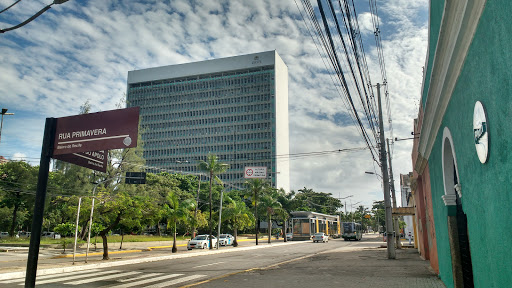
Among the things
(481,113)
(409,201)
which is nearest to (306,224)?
(409,201)

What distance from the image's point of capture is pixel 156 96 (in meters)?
131

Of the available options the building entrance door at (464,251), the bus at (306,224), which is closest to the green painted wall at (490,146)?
the building entrance door at (464,251)

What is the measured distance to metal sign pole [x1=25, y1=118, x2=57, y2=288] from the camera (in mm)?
8023

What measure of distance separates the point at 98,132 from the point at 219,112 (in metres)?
116

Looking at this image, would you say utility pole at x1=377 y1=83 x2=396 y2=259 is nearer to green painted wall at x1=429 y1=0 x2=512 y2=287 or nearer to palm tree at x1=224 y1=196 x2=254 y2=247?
green painted wall at x1=429 y1=0 x2=512 y2=287

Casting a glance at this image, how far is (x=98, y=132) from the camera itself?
28.1ft

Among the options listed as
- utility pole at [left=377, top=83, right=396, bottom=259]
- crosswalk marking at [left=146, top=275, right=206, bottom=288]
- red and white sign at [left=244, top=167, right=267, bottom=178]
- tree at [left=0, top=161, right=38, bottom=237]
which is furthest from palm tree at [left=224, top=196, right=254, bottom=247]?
crosswalk marking at [left=146, top=275, right=206, bottom=288]

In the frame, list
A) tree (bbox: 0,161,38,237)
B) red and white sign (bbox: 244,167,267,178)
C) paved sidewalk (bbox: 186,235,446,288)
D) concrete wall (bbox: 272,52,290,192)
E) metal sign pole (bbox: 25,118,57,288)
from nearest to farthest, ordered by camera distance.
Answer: metal sign pole (bbox: 25,118,57,288) < paved sidewalk (bbox: 186,235,446,288) < red and white sign (bbox: 244,167,267,178) < tree (bbox: 0,161,38,237) < concrete wall (bbox: 272,52,290,192)

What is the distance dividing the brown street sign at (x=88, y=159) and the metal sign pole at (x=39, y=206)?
0.98 feet

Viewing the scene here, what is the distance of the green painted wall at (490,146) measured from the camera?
3.72m

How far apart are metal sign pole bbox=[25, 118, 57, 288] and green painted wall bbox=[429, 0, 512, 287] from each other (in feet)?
27.3

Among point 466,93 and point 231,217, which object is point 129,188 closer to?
point 231,217

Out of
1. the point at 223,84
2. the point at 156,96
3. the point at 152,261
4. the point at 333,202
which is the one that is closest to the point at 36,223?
the point at 152,261

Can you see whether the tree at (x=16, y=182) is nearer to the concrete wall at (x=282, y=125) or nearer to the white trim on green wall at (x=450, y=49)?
the white trim on green wall at (x=450, y=49)
